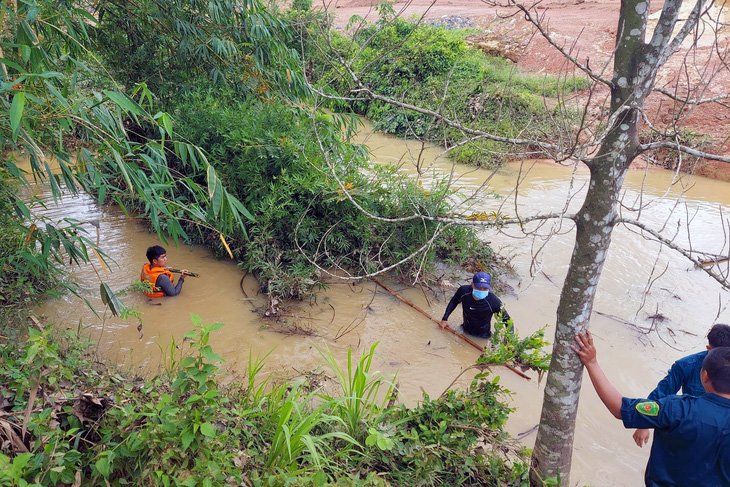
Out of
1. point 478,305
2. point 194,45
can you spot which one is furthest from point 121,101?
point 478,305

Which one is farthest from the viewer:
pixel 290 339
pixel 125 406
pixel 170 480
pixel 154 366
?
pixel 290 339

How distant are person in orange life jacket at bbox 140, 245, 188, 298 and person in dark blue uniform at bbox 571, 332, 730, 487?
4.49 meters

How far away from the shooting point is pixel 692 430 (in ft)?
7.50

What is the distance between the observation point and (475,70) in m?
14.6

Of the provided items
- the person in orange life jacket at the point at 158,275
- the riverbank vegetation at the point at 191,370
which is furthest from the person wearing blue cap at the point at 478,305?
the person in orange life jacket at the point at 158,275

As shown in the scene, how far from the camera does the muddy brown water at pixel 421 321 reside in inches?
171

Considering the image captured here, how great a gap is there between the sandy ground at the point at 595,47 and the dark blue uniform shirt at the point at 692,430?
594 centimetres

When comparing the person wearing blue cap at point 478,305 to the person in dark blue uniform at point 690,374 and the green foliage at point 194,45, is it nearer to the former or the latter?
the person in dark blue uniform at point 690,374

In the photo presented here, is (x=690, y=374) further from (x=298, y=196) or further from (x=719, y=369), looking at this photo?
(x=298, y=196)

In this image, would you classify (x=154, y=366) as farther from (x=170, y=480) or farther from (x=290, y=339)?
(x=170, y=480)

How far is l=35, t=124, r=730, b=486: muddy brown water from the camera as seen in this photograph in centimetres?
433

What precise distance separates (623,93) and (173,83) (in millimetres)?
5933

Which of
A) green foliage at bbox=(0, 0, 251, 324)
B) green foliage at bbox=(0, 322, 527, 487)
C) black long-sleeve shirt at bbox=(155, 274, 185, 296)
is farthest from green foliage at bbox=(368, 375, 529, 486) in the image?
black long-sleeve shirt at bbox=(155, 274, 185, 296)

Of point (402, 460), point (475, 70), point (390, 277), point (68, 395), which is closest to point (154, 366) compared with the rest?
point (68, 395)
